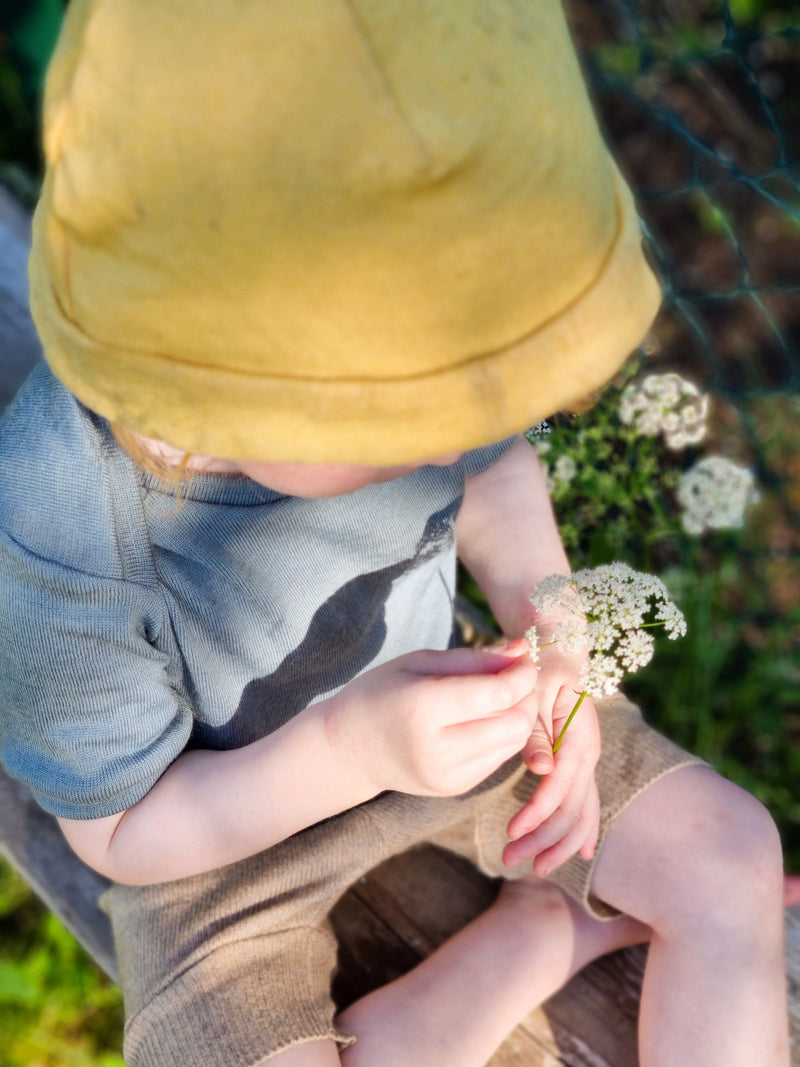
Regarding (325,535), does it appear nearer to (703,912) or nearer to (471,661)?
(471,661)

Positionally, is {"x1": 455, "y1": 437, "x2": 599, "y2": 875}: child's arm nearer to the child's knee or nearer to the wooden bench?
the child's knee

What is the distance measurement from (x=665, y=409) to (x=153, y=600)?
99cm

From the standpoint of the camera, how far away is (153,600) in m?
1.06

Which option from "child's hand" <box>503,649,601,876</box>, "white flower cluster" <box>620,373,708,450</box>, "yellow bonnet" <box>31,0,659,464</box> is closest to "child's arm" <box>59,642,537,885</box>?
"child's hand" <box>503,649,601,876</box>

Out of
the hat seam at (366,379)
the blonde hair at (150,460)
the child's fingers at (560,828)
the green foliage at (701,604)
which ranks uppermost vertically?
the hat seam at (366,379)

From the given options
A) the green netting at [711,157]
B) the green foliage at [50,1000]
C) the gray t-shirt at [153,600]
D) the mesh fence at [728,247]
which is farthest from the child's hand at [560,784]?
the green netting at [711,157]

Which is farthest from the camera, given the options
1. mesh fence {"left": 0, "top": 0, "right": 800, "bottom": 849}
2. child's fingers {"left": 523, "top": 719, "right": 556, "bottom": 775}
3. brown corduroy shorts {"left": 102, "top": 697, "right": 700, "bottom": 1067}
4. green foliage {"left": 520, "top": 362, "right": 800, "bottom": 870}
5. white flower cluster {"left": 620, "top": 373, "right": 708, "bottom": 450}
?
mesh fence {"left": 0, "top": 0, "right": 800, "bottom": 849}

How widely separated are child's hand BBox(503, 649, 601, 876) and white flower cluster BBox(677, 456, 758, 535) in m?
0.60

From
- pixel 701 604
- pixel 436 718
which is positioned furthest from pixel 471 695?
pixel 701 604

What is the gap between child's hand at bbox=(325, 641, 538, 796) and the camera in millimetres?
907

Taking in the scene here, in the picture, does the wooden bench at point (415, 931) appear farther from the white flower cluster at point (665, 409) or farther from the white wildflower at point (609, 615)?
the white flower cluster at point (665, 409)

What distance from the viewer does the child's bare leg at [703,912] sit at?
44.7 inches

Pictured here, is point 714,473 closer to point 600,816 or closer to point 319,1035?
point 600,816

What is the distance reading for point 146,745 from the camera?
1047mm
